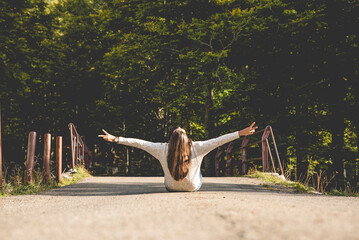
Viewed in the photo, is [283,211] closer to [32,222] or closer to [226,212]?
[226,212]

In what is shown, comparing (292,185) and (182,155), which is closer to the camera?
(182,155)

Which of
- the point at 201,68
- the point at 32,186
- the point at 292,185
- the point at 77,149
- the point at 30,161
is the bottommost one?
the point at 292,185

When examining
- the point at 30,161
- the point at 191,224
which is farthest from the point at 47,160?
the point at 191,224

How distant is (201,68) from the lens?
15.4 metres

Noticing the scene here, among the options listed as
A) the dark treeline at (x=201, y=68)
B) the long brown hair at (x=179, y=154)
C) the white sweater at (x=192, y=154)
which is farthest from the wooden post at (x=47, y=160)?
the dark treeline at (x=201, y=68)

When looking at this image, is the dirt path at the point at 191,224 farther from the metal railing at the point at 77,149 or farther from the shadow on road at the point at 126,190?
the metal railing at the point at 77,149

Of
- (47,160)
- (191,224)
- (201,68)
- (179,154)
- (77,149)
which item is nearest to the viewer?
(191,224)

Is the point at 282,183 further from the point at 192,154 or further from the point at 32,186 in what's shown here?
the point at 32,186

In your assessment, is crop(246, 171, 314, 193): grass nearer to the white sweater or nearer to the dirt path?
the white sweater

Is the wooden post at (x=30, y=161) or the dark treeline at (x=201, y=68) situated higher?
the dark treeline at (x=201, y=68)

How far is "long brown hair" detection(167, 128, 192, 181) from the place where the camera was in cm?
523

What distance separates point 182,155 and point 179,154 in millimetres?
49

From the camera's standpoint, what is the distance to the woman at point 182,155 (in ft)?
17.2

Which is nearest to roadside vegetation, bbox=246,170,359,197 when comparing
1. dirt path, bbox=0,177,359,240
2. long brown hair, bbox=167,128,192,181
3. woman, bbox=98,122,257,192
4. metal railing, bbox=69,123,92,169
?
woman, bbox=98,122,257,192
